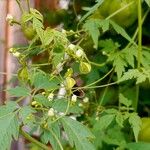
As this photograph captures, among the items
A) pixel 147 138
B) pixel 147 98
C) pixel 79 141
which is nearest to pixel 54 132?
pixel 79 141

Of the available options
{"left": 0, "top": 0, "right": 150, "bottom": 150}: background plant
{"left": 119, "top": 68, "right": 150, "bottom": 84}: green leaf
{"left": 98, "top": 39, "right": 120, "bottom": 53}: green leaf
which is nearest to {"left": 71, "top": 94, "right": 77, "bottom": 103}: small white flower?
{"left": 0, "top": 0, "right": 150, "bottom": 150}: background plant

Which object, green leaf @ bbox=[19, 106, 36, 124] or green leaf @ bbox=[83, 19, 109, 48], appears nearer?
green leaf @ bbox=[19, 106, 36, 124]

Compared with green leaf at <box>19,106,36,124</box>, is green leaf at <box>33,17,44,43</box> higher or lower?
higher

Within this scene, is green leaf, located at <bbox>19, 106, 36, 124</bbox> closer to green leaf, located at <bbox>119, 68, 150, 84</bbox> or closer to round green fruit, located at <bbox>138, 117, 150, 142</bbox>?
green leaf, located at <bbox>119, 68, 150, 84</bbox>

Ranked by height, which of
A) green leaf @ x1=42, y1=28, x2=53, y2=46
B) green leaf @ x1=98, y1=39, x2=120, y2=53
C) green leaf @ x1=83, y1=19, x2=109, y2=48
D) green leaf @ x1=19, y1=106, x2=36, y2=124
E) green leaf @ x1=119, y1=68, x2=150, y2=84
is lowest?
green leaf @ x1=19, y1=106, x2=36, y2=124

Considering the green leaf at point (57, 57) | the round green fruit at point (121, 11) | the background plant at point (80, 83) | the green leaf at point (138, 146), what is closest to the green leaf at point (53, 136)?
the background plant at point (80, 83)

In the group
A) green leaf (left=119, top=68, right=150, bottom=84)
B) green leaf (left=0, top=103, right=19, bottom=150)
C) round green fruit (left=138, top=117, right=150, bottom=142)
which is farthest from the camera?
round green fruit (left=138, top=117, right=150, bottom=142)

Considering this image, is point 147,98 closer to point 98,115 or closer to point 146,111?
point 146,111

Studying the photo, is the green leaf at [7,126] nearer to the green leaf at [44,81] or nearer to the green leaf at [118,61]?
the green leaf at [44,81]
